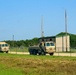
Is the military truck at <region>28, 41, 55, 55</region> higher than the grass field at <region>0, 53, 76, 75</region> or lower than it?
higher

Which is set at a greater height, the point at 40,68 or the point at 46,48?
the point at 46,48

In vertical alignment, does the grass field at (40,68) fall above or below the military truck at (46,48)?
below

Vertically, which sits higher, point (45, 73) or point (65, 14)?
point (65, 14)

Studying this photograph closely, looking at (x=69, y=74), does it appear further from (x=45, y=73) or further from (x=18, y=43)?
(x=18, y=43)

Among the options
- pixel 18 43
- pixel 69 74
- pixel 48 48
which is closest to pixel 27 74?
pixel 69 74

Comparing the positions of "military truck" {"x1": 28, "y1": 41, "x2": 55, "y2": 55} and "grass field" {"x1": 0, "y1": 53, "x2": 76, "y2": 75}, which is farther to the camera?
"military truck" {"x1": 28, "y1": 41, "x2": 55, "y2": 55}

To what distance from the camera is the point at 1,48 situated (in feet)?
240

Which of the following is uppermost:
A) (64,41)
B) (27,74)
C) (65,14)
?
(65,14)

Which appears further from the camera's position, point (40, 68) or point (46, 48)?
point (46, 48)

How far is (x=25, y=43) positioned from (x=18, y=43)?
289 cm

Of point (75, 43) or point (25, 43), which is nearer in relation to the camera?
point (75, 43)

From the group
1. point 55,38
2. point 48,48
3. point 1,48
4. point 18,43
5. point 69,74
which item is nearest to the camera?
point 69,74

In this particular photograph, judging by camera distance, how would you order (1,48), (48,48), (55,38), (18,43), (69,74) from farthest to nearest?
(18,43)
(55,38)
(1,48)
(48,48)
(69,74)

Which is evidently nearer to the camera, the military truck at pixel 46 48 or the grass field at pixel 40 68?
the grass field at pixel 40 68
